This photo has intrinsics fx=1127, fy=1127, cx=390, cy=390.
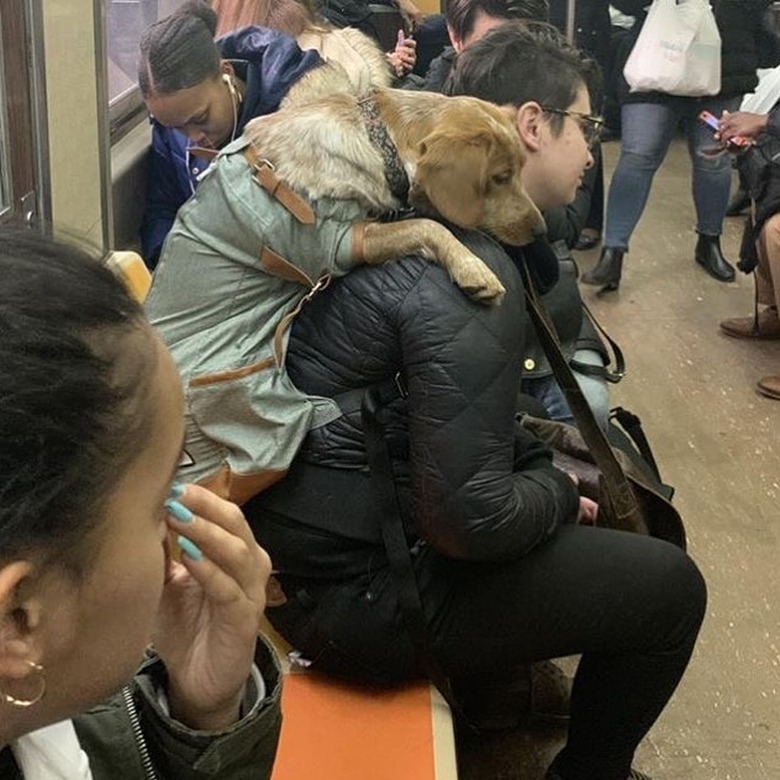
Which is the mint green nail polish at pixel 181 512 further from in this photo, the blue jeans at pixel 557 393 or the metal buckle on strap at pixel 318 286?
the blue jeans at pixel 557 393

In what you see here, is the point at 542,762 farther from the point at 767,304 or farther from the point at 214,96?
the point at 767,304

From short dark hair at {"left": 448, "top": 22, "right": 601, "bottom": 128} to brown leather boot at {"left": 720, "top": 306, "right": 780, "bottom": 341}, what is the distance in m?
2.23

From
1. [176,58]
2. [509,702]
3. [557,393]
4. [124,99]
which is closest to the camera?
[509,702]

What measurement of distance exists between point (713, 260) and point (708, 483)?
1933mm

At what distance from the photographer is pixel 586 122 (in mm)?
2119

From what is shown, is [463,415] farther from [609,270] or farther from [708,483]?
[609,270]

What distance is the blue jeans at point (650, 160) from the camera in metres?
4.56

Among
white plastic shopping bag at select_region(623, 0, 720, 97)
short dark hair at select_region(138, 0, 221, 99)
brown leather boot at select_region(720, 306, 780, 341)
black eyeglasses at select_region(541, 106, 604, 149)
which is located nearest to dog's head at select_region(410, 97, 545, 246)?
black eyeglasses at select_region(541, 106, 604, 149)

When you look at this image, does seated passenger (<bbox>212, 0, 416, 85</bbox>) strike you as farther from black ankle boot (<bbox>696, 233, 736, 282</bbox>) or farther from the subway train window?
black ankle boot (<bbox>696, 233, 736, 282</bbox>)

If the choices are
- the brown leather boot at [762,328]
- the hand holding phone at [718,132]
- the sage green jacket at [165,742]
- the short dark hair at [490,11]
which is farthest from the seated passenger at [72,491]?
the brown leather boot at [762,328]

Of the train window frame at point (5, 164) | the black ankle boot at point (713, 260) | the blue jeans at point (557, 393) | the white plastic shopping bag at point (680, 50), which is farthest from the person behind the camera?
the black ankle boot at point (713, 260)

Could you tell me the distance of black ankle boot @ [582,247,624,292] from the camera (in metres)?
4.62

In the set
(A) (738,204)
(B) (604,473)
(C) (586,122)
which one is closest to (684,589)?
(B) (604,473)

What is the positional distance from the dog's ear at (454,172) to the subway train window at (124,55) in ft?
6.72
